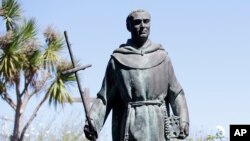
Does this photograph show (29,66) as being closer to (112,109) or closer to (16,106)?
(16,106)

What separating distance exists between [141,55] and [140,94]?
0.45m

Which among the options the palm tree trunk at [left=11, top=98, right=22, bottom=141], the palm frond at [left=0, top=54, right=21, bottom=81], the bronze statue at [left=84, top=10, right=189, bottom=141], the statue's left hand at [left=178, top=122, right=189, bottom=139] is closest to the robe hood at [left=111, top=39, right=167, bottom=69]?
the bronze statue at [left=84, top=10, right=189, bottom=141]

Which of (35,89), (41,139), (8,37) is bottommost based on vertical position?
(41,139)

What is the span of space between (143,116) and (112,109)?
493 mm

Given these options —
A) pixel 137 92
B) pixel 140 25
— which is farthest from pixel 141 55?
pixel 137 92

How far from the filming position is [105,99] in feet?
29.4

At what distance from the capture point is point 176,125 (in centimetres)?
873

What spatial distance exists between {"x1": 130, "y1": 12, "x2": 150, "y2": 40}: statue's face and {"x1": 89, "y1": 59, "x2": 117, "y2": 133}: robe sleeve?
1.36 feet

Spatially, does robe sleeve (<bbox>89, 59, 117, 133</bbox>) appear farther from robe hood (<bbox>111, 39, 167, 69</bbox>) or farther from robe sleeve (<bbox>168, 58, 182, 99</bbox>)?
robe sleeve (<bbox>168, 58, 182, 99</bbox>)

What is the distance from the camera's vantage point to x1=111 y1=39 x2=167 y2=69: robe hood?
884cm

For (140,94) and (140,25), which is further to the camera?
(140,25)

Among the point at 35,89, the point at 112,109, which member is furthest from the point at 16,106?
the point at 112,109

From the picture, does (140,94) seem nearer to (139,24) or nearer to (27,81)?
(139,24)

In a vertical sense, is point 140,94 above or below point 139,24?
below
